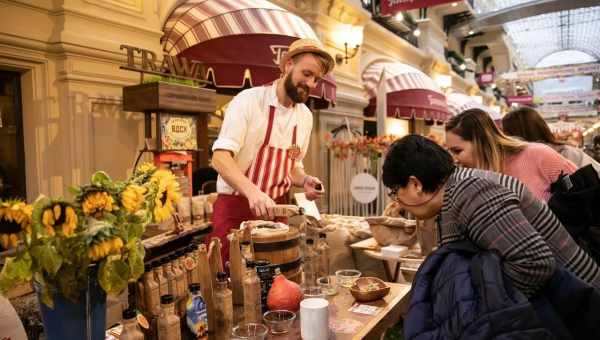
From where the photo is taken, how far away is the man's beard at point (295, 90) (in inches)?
102

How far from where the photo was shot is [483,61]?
25.4 m

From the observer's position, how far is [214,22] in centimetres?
483

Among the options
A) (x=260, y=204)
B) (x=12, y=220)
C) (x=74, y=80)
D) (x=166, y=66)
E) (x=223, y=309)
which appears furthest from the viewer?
(x=166, y=66)

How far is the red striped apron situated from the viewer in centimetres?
249

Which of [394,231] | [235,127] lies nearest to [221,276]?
[235,127]

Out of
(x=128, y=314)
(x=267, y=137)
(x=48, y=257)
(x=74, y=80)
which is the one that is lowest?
(x=128, y=314)

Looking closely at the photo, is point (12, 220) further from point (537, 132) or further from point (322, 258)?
point (537, 132)

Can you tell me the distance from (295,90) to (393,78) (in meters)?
7.52

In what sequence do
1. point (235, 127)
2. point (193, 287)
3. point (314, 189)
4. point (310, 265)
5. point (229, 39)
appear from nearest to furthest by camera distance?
point (193, 287) < point (310, 265) < point (235, 127) < point (314, 189) < point (229, 39)

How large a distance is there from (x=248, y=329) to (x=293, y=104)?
1540 mm

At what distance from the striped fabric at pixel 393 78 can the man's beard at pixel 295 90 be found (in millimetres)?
7067

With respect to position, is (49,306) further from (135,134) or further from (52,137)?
(135,134)

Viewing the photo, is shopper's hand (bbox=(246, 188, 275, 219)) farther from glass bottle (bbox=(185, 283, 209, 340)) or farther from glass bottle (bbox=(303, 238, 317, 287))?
glass bottle (bbox=(185, 283, 209, 340))

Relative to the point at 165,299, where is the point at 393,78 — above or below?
above
